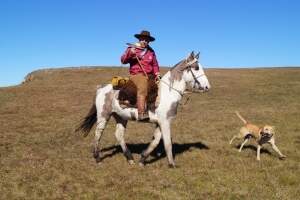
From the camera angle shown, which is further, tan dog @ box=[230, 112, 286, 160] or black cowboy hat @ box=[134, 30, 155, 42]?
tan dog @ box=[230, 112, 286, 160]

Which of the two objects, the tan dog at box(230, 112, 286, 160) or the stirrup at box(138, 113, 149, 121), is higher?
the stirrup at box(138, 113, 149, 121)

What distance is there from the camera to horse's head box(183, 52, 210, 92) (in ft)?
47.1

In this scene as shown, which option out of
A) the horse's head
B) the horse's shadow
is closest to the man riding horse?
the horse's head

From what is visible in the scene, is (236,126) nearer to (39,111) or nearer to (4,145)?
(4,145)

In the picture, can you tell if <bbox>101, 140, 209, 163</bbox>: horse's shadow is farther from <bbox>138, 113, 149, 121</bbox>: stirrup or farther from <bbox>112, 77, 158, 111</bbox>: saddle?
<bbox>112, 77, 158, 111</bbox>: saddle

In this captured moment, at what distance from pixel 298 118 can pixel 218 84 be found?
1107 inches

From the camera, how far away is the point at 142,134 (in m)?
23.1

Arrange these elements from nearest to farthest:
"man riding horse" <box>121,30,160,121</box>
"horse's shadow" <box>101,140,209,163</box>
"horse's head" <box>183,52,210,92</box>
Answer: "horse's head" <box>183,52,210,92</box> → "man riding horse" <box>121,30,160,121</box> → "horse's shadow" <box>101,140,209,163</box>

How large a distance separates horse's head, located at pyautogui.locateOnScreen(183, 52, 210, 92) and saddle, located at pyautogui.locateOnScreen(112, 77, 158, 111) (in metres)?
1.25

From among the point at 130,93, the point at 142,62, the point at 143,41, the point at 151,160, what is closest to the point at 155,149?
the point at 151,160

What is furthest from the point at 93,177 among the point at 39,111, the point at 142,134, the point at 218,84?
the point at 218,84

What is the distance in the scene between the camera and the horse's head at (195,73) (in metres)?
14.4

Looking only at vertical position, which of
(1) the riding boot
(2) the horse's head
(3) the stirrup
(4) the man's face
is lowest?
(3) the stirrup

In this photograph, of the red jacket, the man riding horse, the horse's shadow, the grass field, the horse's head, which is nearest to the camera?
the grass field
